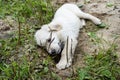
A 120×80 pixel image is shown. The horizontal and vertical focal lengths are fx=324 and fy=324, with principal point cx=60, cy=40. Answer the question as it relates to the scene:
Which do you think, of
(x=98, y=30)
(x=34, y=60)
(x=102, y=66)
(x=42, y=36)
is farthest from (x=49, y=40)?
(x=98, y=30)

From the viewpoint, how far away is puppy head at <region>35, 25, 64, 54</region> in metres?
4.77

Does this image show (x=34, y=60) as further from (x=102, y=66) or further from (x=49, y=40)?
(x=102, y=66)

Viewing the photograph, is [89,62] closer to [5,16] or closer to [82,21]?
[82,21]

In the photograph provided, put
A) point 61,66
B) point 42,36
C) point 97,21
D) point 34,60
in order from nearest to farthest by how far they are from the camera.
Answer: point 61,66 < point 34,60 < point 42,36 < point 97,21

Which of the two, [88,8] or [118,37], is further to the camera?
[88,8]

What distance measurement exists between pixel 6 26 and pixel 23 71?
5.19 feet

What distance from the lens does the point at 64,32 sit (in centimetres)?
518

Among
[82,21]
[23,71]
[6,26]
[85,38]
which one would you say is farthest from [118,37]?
[6,26]

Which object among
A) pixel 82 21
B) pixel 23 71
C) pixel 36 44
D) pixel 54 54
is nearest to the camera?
pixel 23 71

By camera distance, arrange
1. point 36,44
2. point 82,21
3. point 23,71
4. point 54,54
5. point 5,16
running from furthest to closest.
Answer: point 5,16 → point 82,21 → point 36,44 → point 54,54 → point 23,71

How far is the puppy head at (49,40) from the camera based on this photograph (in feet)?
15.7

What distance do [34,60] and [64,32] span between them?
72cm

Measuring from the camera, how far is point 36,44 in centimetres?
513

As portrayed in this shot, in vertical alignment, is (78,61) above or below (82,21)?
below
